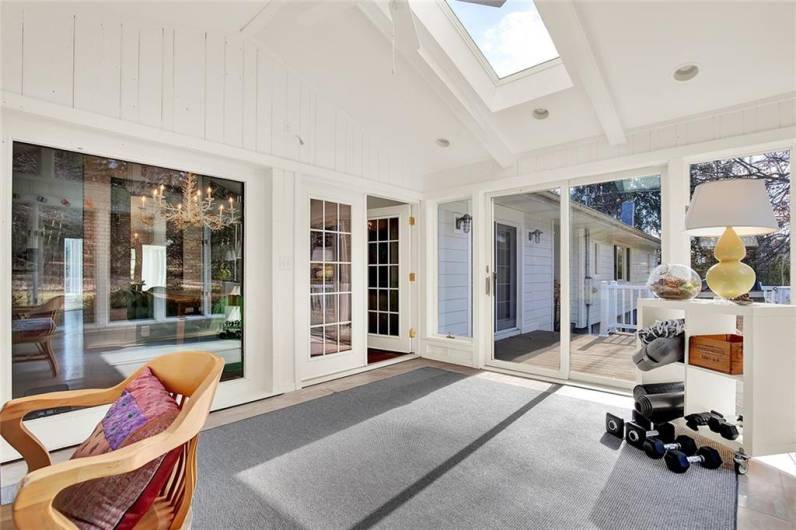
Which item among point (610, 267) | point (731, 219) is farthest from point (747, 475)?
point (610, 267)

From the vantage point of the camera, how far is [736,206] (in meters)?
2.27

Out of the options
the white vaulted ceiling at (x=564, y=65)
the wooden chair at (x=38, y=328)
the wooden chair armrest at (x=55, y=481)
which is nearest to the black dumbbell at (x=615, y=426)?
the white vaulted ceiling at (x=564, y=65)

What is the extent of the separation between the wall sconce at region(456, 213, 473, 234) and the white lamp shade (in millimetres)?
2614

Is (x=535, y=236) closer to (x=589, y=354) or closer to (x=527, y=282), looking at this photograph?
(x=527, y=282)

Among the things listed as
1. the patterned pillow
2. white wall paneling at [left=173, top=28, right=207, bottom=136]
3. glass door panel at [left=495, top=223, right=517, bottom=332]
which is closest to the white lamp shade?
glass door panel at [left=495, top=223, right=517, bottom=332]

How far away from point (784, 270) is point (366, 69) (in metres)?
3.80

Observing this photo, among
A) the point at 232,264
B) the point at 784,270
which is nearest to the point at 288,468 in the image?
the point at 232,264

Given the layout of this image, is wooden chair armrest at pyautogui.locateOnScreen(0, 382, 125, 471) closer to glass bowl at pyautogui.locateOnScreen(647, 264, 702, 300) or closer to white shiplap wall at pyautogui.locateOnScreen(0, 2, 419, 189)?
white shiplap wall at pyautogui.locateOnScreen(0, 2, 419, 189)

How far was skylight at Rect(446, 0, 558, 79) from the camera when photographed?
9.74 feet

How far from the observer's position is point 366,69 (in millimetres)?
3527

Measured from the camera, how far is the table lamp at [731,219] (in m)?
2.26

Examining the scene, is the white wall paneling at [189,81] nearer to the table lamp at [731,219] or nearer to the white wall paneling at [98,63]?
the white wall paneling at [98,63]

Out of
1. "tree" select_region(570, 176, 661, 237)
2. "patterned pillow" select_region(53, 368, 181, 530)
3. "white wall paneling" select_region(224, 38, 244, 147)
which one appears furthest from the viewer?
"tree" select_region(570, 176, 661, 237)

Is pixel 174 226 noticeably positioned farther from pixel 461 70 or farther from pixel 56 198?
pixel 461 70
